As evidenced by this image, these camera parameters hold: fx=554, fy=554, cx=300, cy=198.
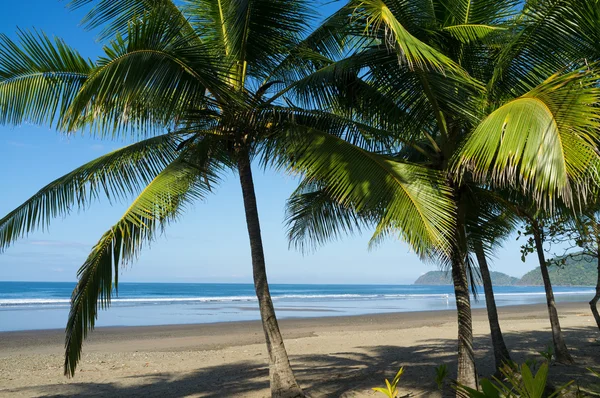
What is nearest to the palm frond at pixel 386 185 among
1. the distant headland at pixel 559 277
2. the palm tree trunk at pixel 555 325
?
the palm tree trunk at pixel 555 325

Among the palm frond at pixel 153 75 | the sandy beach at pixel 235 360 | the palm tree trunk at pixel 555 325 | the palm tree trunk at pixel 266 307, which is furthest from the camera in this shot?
the palm tree trunk at pixel 555 325

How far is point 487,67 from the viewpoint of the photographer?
22.4 ft

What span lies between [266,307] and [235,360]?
5359 mm

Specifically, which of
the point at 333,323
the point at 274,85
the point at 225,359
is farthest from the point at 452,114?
the point at 333,323

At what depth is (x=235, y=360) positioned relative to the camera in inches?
460

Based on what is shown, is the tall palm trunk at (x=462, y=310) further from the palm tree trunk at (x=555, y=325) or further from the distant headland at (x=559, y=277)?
the distant headland at (x=559, y=277)

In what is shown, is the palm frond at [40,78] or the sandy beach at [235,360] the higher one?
the palm frond at [40,78]

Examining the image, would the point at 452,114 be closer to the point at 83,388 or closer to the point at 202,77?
the point at 202,77

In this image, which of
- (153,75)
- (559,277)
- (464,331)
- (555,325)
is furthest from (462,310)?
(559,277)

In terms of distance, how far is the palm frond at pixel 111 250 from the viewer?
597 centimetres

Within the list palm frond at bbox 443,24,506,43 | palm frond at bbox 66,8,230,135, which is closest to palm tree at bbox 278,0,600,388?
palm frond at bbox 443,24,506,43

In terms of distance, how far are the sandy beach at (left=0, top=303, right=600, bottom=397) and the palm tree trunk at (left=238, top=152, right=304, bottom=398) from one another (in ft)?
2.91

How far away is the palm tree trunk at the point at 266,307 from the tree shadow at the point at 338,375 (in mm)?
827

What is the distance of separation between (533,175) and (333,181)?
2239 mm
